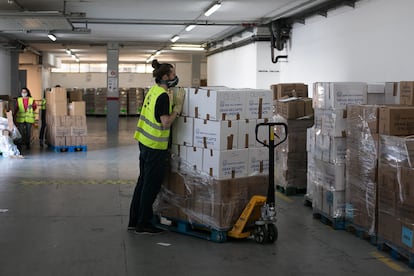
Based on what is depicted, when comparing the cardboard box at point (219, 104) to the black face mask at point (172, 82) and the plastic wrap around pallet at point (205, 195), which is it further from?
the plastic wrap around pallet at point (205, 195)

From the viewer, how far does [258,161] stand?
5.81 m

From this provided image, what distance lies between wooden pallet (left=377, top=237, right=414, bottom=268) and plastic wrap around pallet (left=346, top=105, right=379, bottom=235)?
0.64 feet

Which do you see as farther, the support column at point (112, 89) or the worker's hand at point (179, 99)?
the support column at point (112, 89)

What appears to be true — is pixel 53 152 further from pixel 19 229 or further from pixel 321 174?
pixel 321 174

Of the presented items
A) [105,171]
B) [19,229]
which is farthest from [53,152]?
[19,229]

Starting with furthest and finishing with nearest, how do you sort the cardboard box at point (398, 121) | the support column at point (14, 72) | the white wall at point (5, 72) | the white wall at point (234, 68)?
1. the support column at point (14, 72)
2. the white wall at point (5, 72)
3. the white wall at point (234, 68)
4. the cardboard box at point (398, 121)

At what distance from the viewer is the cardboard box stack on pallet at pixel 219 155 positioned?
18.1 ft

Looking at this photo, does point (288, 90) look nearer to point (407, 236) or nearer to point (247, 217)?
point (247, 217)

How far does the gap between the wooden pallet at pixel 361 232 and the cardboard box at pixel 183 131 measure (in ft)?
6.84

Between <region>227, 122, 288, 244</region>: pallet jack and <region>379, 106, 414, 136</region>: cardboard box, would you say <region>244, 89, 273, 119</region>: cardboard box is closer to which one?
<region>227, 122, 288, 244</region>: pallet jack

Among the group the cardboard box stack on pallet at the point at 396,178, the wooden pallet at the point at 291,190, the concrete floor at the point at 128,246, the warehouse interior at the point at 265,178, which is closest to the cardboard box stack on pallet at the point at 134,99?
the warehouse interior at the point at 265,178

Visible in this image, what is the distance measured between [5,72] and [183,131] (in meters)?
16.3

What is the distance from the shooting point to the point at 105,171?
34.6ft

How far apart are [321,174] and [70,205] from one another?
3525 mm
